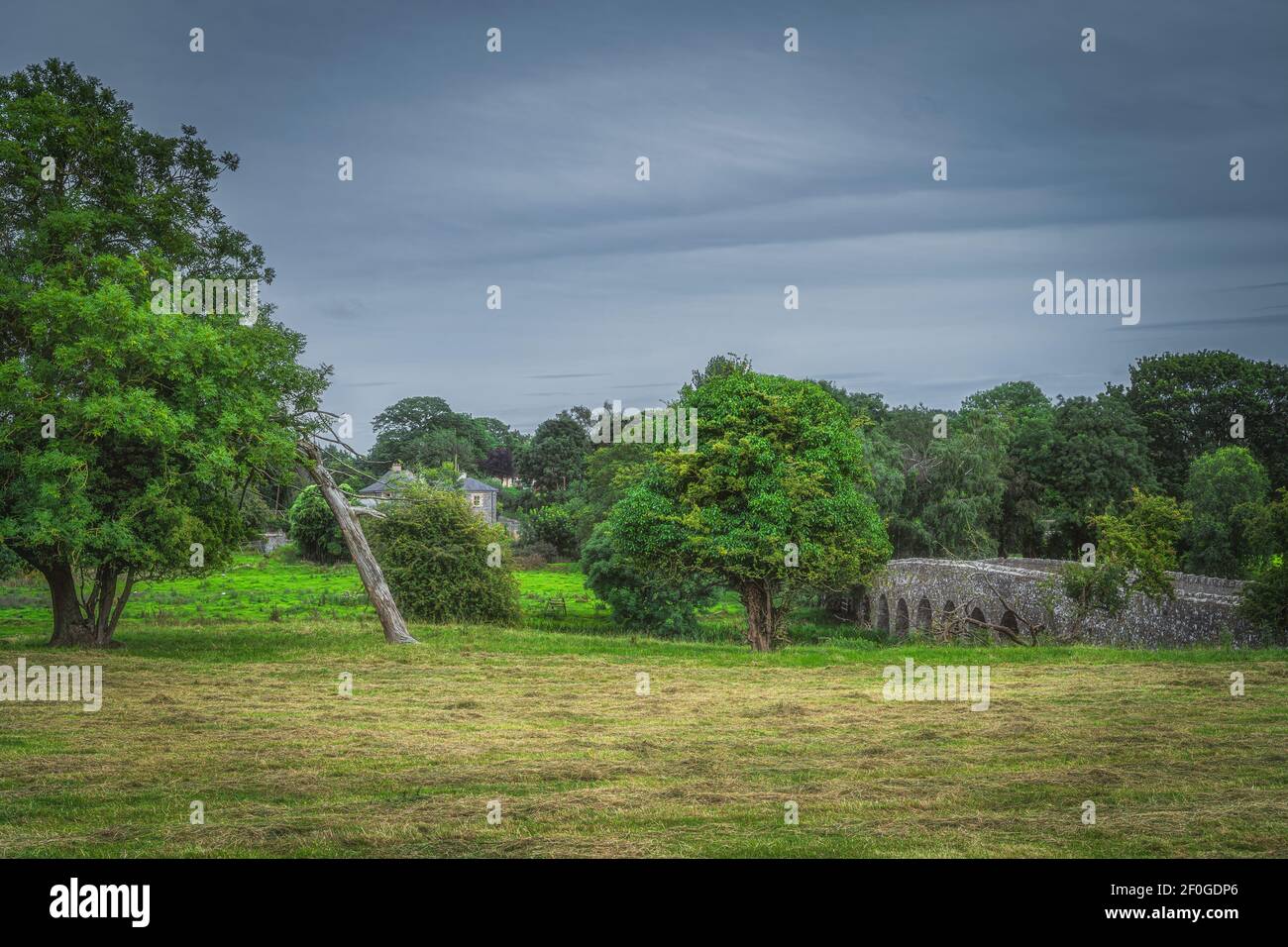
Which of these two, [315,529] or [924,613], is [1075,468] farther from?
[315,529]

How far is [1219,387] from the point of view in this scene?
232 feet

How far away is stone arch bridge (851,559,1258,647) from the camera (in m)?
27.1

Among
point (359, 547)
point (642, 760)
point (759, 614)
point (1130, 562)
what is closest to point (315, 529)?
point (359, 547)

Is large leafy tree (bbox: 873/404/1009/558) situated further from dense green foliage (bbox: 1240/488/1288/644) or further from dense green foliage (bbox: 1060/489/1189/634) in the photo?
dense green foliage (bbox: 1240/488/1288/644)

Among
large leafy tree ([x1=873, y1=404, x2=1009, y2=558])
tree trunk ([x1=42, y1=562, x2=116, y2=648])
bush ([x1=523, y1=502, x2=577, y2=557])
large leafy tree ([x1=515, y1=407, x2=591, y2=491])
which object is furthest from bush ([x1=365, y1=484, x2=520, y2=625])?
large leafy tree ([x1=515, y1=407, x2=591, y2=491])

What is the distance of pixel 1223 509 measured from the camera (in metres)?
54.8

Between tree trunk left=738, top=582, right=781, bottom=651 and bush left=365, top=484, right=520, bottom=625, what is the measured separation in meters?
10.9

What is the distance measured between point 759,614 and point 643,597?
13851 millimetres

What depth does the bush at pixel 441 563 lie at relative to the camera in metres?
38.9

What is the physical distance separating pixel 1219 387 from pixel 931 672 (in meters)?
59.3

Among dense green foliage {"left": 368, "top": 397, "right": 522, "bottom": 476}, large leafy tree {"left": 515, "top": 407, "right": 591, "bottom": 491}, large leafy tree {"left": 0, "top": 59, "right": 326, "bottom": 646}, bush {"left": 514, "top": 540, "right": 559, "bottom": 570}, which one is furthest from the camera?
dense green foliage {"left": 368, "top": 397, "right": 522, "bottom": 476}
